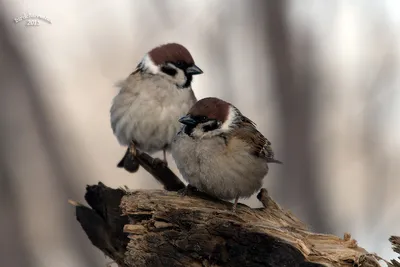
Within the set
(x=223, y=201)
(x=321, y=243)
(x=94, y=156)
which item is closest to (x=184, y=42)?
(x=94, y=156)

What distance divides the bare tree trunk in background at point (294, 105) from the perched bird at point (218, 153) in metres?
1.54

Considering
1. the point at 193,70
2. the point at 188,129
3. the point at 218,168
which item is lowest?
the point at 218,168

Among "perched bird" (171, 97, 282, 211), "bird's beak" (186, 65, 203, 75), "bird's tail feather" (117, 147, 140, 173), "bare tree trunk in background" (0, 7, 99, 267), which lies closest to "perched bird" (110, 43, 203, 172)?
"bird's beak" (186, 65, 203, 75)

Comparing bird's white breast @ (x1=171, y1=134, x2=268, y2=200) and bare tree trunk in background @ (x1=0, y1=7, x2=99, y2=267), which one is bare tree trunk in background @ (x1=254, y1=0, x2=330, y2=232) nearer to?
Result: bare tree trunk in background @ (x1=0, y1=7, x2=99, y2=267)

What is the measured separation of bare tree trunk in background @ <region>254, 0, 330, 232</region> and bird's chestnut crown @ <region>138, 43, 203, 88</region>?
130 centimetres

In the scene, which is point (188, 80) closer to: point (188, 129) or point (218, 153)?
point (188, 129)

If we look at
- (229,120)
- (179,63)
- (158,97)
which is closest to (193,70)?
(179,63)

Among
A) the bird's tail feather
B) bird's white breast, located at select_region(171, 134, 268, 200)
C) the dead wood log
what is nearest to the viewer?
the dead wood log

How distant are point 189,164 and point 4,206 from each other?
1964 millimetres

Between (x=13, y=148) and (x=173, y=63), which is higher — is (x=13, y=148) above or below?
below

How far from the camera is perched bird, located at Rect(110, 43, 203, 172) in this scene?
9.27 feet

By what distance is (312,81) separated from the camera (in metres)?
4.19

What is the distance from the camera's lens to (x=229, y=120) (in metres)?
2.46

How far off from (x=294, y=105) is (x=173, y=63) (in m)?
1.43
